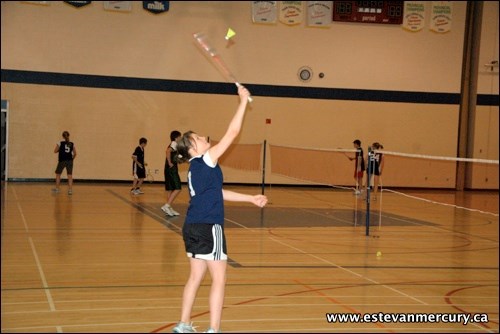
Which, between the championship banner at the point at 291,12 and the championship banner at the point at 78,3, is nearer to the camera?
the championship banner at the point at 78,3

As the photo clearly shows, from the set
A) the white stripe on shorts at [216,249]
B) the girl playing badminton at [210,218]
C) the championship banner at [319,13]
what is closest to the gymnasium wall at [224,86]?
the championship banner at [319,13]

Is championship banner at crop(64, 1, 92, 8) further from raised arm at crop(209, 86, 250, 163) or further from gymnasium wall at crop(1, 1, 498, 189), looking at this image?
raised arm at crop(209, 86, 250, 163)

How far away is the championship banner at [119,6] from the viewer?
1072 inches

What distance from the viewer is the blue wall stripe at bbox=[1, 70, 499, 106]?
26.8 metres

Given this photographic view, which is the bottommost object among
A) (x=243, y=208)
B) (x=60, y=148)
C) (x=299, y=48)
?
(x=243, y=208)

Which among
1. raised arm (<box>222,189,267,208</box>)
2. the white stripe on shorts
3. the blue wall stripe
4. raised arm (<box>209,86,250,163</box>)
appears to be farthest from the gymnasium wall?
the white stripe on shorts

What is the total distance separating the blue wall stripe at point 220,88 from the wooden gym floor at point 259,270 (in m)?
9.32

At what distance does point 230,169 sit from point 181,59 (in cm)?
494

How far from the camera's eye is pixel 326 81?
2961 cm

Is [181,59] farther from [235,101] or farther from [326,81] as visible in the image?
[326,81]

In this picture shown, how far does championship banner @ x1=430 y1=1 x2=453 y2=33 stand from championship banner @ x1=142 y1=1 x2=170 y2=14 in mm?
11586

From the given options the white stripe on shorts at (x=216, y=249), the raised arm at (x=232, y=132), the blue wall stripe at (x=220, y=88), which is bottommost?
the white stripe on shorts at (x=216, y=249)

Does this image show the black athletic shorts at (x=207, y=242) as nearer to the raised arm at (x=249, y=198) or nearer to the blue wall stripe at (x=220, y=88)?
the raised arm at (x=249, y=198)

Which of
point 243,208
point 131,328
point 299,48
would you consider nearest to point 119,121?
point 299,48
